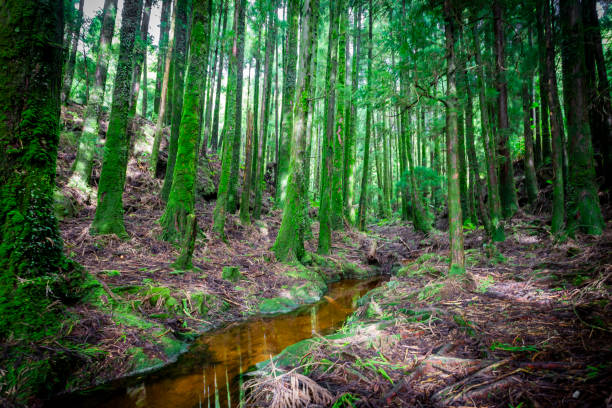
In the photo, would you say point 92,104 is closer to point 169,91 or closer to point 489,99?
point 169,91

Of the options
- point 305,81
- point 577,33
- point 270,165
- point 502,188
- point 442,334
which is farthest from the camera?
point 270,165

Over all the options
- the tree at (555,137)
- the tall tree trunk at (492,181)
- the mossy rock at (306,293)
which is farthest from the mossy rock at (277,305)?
the tree at (555,137)

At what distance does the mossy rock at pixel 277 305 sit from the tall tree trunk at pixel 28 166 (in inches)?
134

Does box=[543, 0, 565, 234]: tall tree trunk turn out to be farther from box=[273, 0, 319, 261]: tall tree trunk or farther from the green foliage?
box=[273, 0, 319, 261]: tall tree trunk

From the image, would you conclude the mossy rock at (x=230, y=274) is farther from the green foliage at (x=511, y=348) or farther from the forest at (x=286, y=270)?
the green foliage at (x=511, y=348)

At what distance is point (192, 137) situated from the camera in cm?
710

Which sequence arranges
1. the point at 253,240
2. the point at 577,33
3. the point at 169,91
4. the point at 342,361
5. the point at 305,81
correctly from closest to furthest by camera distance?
the point at 342,361 < the point at 577,33 < the point at 305,81 < the point at 253,240 < the point at 169,91

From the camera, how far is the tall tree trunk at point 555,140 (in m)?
6.62

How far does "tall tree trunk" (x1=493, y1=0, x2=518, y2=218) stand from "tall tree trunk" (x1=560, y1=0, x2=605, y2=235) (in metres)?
2.28

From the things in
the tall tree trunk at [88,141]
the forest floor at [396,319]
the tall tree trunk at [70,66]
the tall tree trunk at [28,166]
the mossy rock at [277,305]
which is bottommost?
the mossy rock at [277,305]

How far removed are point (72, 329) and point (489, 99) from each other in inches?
496

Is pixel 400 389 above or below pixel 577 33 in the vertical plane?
below

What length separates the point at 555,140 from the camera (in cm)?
702

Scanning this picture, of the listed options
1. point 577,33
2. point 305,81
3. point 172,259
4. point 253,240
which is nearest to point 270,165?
point 253,240
